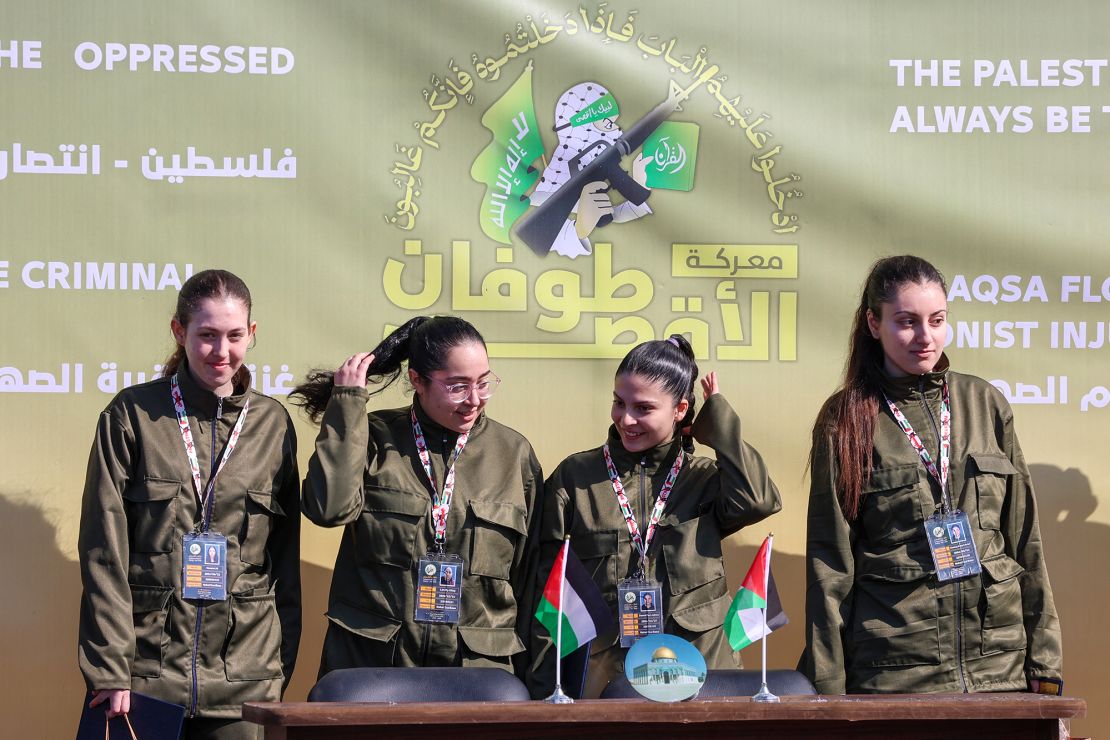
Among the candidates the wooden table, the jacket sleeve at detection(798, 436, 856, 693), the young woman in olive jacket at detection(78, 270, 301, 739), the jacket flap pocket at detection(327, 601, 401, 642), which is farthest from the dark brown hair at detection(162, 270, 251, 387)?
the jacket sleeve at detection(798, 436, 856, 693)

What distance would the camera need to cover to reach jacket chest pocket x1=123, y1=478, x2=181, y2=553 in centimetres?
326

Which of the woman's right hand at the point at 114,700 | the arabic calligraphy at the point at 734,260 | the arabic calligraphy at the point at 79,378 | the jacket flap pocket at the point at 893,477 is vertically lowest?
the woman's right hand at the point at 114,700

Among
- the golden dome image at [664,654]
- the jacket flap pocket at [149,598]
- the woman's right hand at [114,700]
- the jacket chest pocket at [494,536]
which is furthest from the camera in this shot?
the jacket chest pocket at [494,536]

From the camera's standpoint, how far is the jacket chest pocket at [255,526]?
334cm

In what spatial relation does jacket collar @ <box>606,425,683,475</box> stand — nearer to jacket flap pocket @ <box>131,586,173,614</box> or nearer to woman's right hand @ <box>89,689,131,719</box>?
jacket flap pocket @ <box>131,586,173,614</box>

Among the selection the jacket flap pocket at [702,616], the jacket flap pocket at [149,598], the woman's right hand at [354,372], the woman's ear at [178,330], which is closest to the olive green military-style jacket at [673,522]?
the jacket flap pocket at [702,616]

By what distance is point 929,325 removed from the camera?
340cm

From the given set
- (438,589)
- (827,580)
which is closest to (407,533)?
(438,589)

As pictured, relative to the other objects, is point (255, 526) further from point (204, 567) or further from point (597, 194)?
point (597, 194)

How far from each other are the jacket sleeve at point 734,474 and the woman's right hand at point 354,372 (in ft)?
2.77

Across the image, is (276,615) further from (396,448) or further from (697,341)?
(697,341)

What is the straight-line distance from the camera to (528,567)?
3.54 m

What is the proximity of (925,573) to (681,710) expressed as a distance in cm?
101

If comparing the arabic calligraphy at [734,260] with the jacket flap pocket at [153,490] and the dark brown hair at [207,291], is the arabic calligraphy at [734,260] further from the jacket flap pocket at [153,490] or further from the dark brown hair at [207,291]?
the jacket flap pocket at [153,490]
